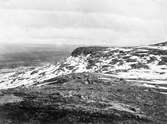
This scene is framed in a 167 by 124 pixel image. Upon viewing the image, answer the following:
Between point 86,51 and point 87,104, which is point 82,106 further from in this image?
point 86,51

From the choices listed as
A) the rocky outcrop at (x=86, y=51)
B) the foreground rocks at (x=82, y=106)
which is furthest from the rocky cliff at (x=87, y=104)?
the rocky outcrop at (x=86, y=51)

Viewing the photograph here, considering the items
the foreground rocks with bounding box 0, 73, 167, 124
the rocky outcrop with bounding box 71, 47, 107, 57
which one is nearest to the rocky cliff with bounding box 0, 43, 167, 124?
the foreground rocks with bounding box 0, 73, 167, 124

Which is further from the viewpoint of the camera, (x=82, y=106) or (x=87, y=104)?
(x=87, y=104)

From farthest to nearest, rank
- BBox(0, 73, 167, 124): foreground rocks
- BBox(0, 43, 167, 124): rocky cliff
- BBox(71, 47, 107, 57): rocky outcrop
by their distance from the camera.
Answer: BBox(71, 47, 107, 57): rocky outcrop
BBox(0, 43, 167, 124): rocky cliff
BBox(0, 73, 167, 124): foreground rocks

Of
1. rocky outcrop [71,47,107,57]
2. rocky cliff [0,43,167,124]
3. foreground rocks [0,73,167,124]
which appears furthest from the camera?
rocky outcrop [71,47,107,57]

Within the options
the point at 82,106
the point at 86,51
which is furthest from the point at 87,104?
the point at 86,51

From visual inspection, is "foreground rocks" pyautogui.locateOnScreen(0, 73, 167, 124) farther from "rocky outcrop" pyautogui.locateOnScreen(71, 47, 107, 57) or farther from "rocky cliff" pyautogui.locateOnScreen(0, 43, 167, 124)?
"rocky outcrop" pyautogui.locateOnScreen(71, 47, 107, 57)

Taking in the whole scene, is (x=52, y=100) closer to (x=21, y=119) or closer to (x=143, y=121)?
(x=21, y=119)

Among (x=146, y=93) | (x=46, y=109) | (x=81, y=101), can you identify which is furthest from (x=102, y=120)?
(x=146, y=93)
